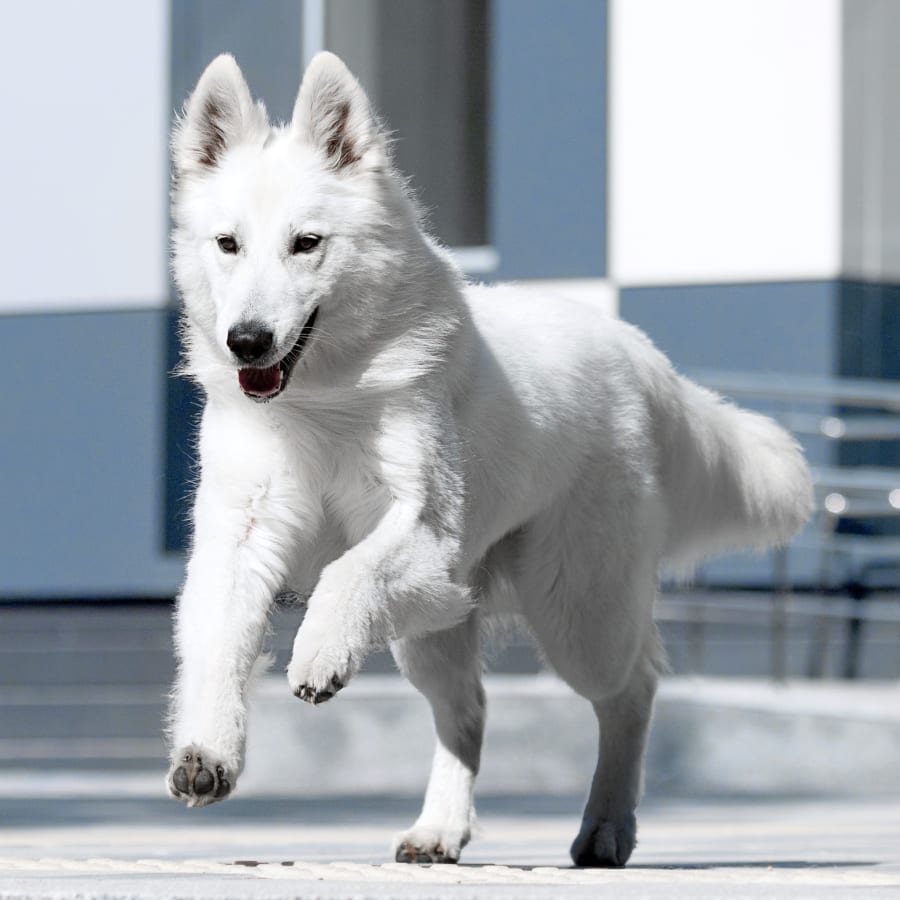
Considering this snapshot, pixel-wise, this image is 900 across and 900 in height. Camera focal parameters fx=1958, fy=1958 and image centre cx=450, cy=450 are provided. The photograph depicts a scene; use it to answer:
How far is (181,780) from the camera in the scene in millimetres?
3863

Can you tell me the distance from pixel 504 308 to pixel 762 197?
229 inches

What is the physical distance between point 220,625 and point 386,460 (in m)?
0.58

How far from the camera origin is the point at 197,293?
4617mm

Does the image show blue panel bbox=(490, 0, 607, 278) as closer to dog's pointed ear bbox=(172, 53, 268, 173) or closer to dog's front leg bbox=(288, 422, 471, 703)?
A: dog's pointed ear bbox=(172, 53, 268, 173)

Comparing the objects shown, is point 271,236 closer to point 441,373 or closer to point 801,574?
point 441,373

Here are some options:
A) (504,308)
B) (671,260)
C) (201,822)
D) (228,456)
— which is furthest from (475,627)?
(671,260)

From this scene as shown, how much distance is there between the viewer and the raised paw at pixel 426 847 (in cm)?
495

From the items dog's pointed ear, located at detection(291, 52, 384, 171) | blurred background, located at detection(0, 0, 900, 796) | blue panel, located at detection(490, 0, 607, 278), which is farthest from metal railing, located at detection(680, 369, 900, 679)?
dog's pointed ear, located at detection(291, 52, 384, 171)

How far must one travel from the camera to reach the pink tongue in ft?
14.3

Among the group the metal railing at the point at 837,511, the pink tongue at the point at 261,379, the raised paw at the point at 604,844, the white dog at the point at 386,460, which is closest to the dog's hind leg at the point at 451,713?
the white dog at the point at 386,460

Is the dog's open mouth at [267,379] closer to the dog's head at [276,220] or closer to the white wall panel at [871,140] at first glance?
the dog's head at [276,220]

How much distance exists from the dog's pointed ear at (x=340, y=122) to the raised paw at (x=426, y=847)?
1.70m

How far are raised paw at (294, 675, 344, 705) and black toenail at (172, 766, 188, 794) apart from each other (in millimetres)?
271

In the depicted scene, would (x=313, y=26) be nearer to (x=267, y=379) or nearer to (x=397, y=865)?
(x=267, y=379)
